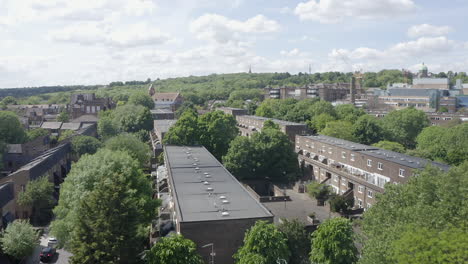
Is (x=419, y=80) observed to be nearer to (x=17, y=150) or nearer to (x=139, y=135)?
(x=139, y=135)

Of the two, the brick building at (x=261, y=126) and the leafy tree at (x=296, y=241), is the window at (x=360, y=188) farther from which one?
the brick building at (x=261, y=126)

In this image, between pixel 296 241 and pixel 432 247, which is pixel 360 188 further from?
pixel 432 247

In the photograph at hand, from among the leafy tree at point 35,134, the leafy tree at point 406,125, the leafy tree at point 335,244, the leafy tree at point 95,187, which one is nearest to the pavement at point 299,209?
the leafy tree at point 335,244

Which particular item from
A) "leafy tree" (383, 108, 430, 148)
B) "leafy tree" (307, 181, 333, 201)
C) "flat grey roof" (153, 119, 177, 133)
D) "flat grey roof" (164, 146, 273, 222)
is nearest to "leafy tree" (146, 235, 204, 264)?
"flat grey roof" (164, 146, 273, 222)

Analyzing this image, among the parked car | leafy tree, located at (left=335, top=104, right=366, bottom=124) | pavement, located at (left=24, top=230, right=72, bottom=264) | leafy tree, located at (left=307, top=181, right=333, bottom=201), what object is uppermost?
leafy tree, located at (left=335, top=104, right=366, bottom=124)

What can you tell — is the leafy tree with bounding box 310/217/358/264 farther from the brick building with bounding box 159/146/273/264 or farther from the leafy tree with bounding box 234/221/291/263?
the brick building with bounding box 159/146/273/264

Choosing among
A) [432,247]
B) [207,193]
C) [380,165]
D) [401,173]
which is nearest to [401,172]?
[401,173]

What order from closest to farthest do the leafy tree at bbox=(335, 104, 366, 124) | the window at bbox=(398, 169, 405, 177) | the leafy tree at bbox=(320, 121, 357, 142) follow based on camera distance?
the window at bbox=(398, 169, 405, 177)
the leafy tree at bbox=(320, 121, 357, 142)
the leafy tree at bbox=(335, 104, 366, 124)
